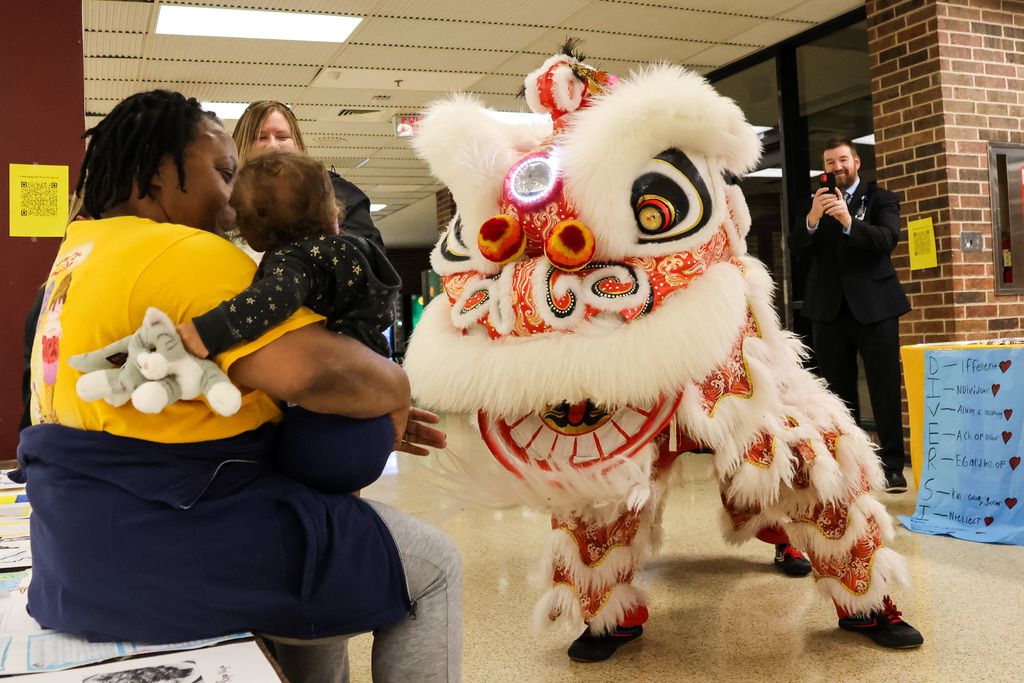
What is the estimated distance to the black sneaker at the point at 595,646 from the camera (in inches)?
84.7

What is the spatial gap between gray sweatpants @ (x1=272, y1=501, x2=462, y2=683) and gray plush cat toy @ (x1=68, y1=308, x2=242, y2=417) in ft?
1.09

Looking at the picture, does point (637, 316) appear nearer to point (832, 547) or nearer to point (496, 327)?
point (496, 327)

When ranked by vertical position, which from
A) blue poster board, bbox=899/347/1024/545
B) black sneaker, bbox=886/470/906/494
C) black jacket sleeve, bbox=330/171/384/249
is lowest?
black sneaker, bbox=886/470/906/494

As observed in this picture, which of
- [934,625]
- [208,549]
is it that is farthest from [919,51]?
[208,549]

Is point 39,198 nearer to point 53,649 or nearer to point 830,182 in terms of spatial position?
point 53,649

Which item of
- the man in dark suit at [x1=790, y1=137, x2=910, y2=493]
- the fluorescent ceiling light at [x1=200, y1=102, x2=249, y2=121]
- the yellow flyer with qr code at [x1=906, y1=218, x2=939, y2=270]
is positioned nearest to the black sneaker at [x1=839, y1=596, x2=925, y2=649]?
the man in dark suit at [x1=790, y1=137, x2=910, y2=493]

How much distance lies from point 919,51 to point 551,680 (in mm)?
4312

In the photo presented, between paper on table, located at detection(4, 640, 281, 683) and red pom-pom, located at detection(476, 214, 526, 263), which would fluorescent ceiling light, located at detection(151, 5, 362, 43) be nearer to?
red pom-pom, located at detection(476, 214, 526, 263)

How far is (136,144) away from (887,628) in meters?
2.08

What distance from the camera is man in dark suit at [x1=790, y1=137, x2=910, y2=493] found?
4.00 metres

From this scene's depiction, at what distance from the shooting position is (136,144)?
1139 mm

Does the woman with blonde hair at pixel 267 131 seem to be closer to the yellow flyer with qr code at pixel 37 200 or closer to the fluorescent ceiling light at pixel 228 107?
the yellow flyer with qr code at pixel 37 200

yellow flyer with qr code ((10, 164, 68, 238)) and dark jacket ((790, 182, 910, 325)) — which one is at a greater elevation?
yellow flyer with qr code ((10, 164, 68, 238))

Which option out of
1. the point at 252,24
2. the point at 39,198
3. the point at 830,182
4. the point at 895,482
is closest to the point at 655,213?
the point at 39,198
